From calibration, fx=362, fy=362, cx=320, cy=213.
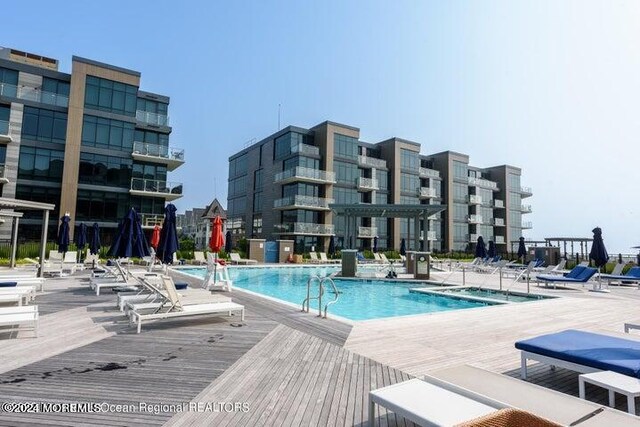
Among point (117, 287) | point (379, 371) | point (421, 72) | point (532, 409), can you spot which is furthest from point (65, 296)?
point (421, 72)

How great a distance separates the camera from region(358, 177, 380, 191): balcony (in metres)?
36.7

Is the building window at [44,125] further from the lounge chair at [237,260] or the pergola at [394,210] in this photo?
the pergola at [394,210]

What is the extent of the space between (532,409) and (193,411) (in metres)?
2.68

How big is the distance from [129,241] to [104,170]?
1965 cm

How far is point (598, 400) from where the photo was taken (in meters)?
3.52

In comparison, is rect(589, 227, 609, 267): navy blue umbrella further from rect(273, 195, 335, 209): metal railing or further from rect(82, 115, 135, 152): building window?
rect(82, 115, 135, 152): building window

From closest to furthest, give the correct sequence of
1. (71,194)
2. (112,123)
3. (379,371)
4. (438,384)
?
(438,384), (379,371), (71,194), (112,123)

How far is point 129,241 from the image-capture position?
927 centimetres

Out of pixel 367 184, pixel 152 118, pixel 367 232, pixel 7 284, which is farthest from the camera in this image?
pixel 367 184

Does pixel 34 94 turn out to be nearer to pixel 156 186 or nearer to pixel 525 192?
pixel 156 186

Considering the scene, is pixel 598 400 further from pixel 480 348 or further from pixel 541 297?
pixel 541 297

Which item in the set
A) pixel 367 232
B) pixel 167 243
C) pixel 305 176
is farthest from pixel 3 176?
pixel 367 232

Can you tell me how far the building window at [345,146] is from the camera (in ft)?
117

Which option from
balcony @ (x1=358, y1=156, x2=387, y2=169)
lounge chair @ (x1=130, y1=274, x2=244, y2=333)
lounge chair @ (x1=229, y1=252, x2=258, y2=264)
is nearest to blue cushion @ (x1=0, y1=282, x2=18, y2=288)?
lounge chair @ (x1=130, y1=274, x2=244, y2=333)
